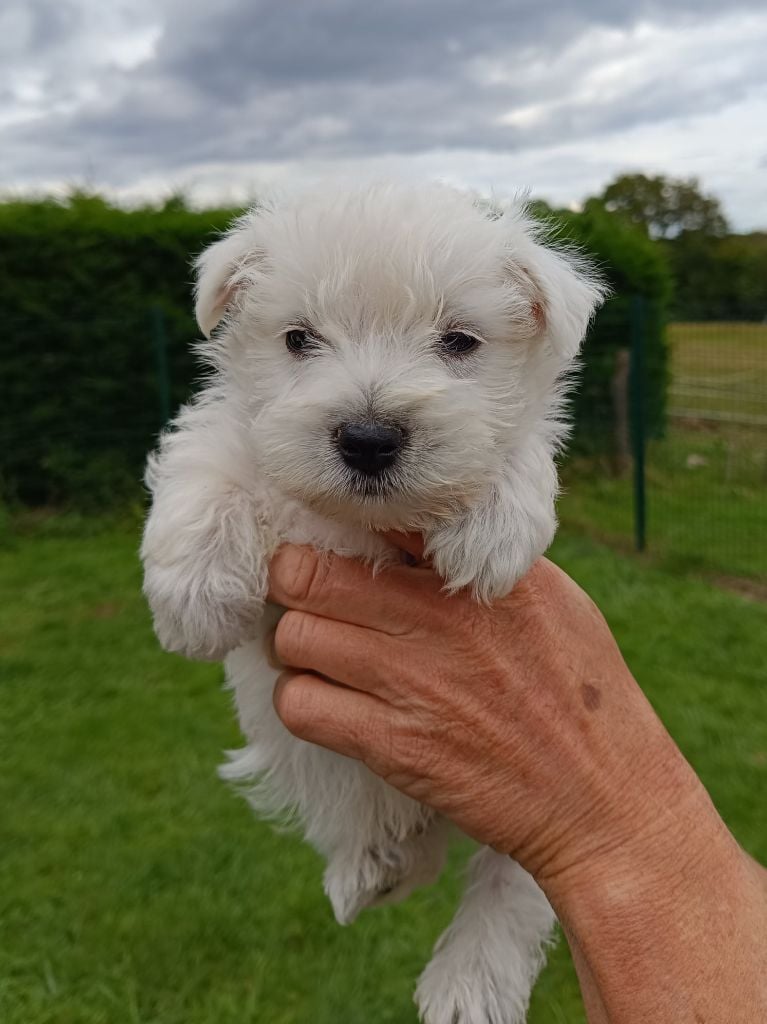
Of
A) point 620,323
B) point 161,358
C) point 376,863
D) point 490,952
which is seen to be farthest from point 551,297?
point 620,323

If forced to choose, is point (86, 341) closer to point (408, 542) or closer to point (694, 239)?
point (408, 542)

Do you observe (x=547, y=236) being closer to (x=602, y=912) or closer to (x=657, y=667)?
(x=602, y=912)

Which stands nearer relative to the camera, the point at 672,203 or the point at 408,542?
the point at 408,542

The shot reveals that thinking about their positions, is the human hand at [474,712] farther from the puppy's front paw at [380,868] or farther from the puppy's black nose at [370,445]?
the puppy's front paw at [380,868]

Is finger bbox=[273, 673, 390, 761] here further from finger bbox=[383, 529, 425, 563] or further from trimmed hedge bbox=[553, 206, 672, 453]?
trimmed hedge bbox=[553, 206, 672, 453]

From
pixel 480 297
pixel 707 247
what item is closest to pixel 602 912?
pixel 480 297

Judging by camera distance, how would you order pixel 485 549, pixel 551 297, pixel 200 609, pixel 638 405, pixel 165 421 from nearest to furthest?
pixel 485 549 → pixel 200 609 → pixel 551 297 → pixel 638 405 → pixel 165 421

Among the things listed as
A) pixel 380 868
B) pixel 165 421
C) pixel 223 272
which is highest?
pixel 223 272
